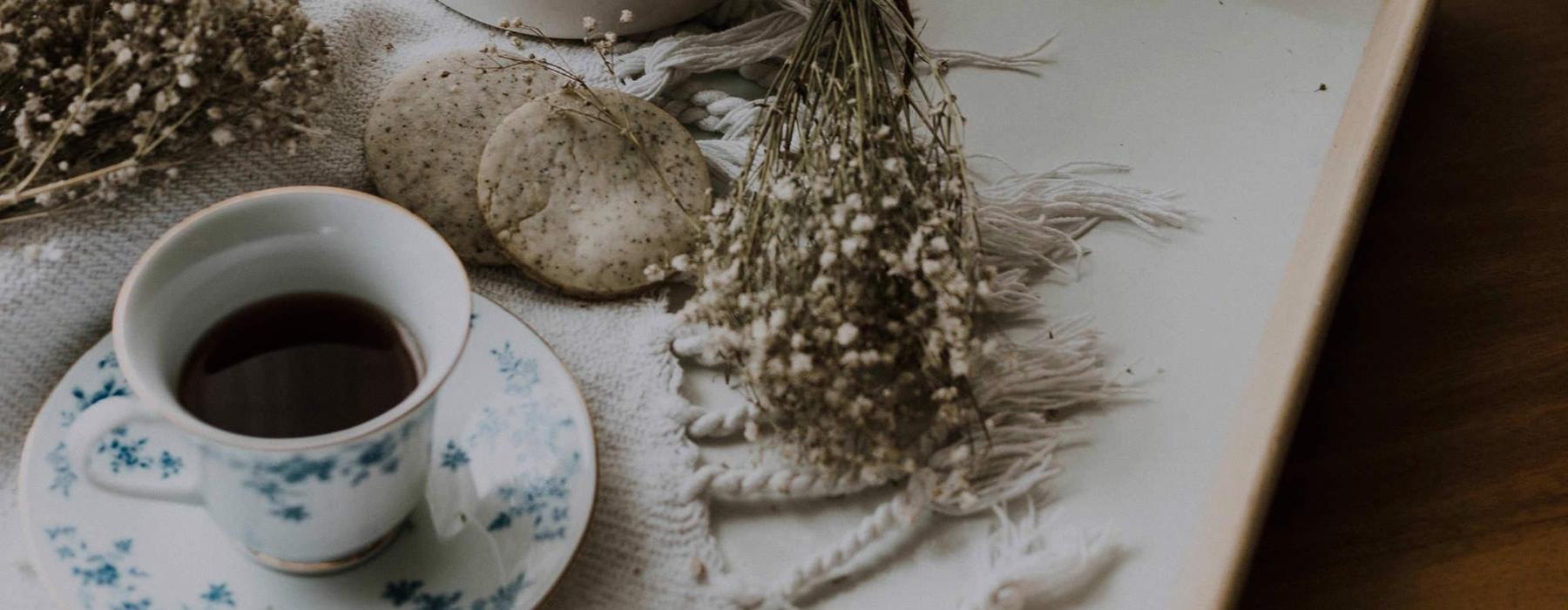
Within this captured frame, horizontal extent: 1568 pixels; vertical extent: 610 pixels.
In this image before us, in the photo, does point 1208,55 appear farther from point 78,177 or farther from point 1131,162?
point 78,177

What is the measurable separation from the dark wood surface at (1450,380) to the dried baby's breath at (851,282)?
23cm

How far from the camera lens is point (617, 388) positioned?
832 millimetres

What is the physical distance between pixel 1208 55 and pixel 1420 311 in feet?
0.95

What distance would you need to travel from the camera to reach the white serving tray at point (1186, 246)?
0.75 meters

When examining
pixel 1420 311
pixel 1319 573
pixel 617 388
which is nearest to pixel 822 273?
pixel 617 388

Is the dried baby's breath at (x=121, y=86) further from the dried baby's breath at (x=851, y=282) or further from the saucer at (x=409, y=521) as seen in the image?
the dried baby's breath at (x=851, y=282)

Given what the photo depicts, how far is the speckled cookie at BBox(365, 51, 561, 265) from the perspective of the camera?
2.94 feet

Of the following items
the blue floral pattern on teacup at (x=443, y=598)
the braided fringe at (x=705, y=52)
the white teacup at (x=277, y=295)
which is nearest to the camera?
the white teacup at (x=277, y=295)

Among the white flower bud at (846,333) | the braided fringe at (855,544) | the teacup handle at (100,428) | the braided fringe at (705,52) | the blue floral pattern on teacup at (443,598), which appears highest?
the braided fringe at (705,52)

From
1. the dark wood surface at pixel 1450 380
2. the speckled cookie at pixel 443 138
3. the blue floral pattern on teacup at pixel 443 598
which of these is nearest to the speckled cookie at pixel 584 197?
the speckled cookie at pixel 443 138

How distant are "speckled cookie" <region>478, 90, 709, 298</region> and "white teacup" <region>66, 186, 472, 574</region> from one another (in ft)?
0.66

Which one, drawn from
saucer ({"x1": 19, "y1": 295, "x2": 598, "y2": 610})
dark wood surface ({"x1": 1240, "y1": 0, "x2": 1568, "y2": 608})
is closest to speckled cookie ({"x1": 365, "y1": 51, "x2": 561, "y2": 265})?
saucer ({"x1": 19, "y1": 295, "x2": 598, "y2": 610})

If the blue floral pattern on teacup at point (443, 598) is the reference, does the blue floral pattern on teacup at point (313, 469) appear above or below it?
above

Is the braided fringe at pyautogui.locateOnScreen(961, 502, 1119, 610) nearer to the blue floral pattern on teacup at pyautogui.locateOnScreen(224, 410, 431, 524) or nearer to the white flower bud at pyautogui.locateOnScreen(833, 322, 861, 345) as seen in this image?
the white flower bud at pyautogui.locateOnScreen(833, 322, 861, 345)
